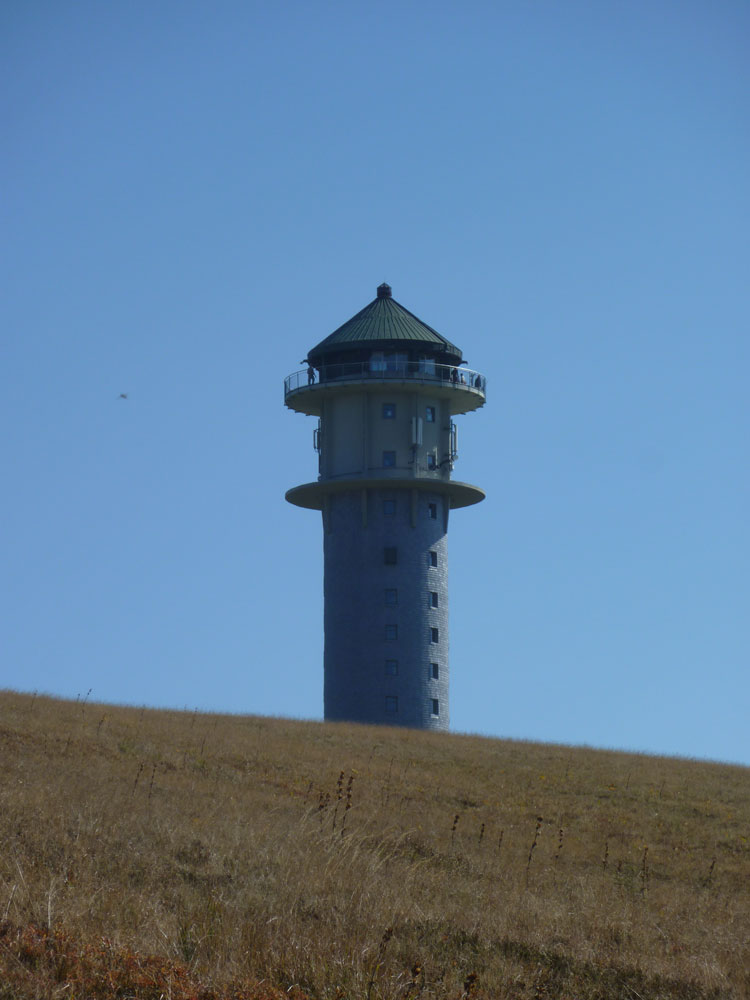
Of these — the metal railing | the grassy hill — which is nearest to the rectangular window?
the metal railing

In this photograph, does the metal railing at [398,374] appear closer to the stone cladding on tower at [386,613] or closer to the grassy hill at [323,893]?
the stone cladding on tower at [386,613]

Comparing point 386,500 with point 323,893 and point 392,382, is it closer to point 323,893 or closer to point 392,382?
point 392,382

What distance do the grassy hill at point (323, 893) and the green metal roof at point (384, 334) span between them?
137 feet

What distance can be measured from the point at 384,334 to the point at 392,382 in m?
3.37

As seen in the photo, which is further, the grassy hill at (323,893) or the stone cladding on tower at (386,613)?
the stone cladding on tower at (386,613)

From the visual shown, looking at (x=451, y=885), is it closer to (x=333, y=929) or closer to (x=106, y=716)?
(x=333, y=929)

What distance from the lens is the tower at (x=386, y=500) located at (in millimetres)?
63500

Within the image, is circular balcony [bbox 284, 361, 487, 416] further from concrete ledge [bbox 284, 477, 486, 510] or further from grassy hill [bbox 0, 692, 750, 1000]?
grassy hill [bbox 0, 692, 750, 1000]

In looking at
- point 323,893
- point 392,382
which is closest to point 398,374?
point 392,382

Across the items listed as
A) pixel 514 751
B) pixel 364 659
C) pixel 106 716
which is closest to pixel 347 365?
pixel 364 659

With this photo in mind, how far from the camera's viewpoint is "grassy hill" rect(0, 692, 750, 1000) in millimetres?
10117

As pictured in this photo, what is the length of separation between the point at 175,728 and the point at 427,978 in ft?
85.1

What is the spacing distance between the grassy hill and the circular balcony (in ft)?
130

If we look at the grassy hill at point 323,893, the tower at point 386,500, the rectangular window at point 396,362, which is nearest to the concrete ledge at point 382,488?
the tower at point 386,500
